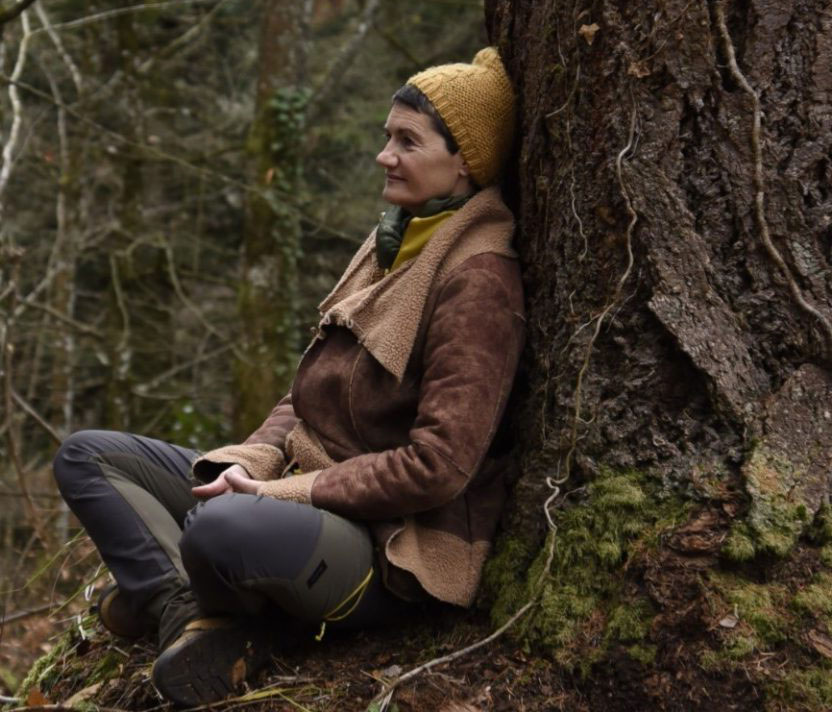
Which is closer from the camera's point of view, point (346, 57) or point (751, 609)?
point (751, 609)

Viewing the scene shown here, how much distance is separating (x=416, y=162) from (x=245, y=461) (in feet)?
3.42

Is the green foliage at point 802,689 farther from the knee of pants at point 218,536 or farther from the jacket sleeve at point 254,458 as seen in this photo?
the jacket sleeve at point 254,458

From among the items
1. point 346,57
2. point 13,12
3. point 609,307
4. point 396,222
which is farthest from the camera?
point 346,57

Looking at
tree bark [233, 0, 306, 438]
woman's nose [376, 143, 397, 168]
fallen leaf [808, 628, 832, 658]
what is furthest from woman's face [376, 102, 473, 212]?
tree bark [233, 0, 306, 438]

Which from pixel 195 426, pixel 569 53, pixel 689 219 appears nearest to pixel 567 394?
pixel 689 219

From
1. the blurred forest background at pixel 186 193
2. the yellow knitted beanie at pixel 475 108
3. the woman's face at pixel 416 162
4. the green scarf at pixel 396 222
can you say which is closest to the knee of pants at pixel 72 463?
the green scarf at pixel 396 222

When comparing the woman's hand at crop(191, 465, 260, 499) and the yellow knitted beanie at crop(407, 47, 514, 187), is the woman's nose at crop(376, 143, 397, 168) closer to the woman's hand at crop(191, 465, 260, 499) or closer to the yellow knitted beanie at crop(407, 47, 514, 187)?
the yellow knitted beanie at crop(407, 47, 514, 187)

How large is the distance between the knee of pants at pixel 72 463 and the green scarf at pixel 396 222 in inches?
43.7

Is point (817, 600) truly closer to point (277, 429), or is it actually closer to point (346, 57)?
point (277, 429)

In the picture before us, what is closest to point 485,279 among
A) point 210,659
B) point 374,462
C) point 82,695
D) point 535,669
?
point 374,462

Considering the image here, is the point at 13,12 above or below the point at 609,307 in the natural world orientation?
above

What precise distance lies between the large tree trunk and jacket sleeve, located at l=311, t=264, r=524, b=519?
20 cm

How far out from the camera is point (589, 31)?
275 cm

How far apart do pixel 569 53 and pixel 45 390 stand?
9.53m
